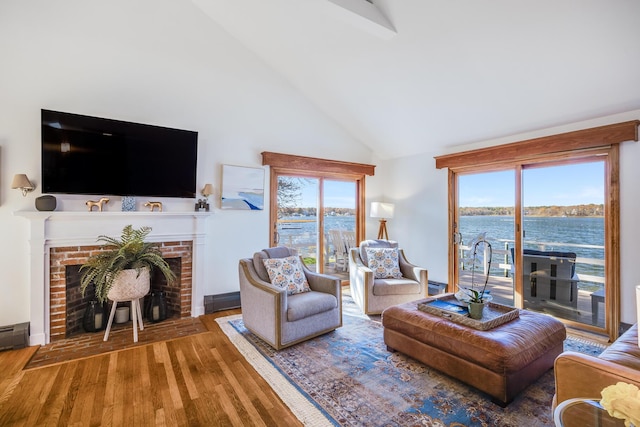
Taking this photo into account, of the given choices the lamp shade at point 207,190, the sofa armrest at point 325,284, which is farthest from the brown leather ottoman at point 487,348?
the lamp shade at point 207,190

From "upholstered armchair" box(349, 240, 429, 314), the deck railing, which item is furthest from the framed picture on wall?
the deck railing

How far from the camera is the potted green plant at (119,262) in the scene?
9.35 ft

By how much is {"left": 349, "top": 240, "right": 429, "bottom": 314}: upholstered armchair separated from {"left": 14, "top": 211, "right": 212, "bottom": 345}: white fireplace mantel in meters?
2.06

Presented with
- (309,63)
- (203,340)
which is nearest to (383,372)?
(203,340)

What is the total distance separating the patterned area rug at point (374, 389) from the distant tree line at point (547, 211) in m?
1.40

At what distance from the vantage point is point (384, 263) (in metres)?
4.14

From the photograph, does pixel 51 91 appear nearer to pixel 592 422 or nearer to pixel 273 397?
pixel 273 397

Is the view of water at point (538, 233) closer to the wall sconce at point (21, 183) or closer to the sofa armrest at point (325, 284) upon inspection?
the sofa armrest at point (325, 284)

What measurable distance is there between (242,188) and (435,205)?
2.99m

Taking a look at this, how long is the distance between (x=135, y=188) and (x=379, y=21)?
318 cm

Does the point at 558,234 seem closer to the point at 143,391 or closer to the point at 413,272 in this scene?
the point at 413,272

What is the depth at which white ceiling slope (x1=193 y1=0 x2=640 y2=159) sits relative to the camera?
99.3 inches

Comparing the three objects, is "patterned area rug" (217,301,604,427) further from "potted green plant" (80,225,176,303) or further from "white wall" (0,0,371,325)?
"white wall" (0,0,371,325)

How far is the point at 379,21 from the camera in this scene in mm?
3010
